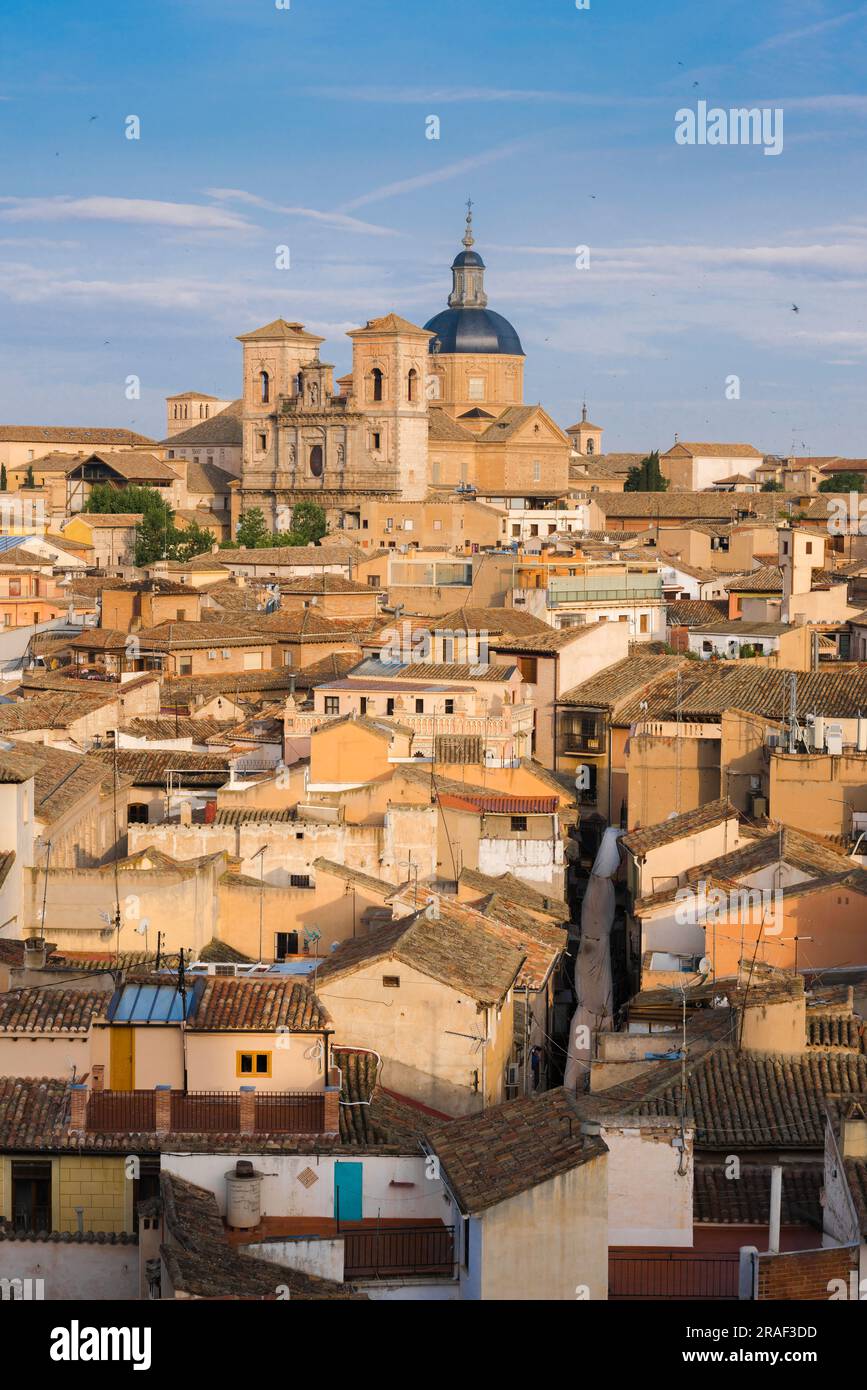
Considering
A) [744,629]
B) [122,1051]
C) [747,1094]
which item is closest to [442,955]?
[747,1094]

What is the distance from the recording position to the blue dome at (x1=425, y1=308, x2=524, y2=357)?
82000 millimetres

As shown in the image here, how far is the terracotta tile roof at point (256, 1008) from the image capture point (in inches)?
388

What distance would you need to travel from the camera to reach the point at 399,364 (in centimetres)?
6956

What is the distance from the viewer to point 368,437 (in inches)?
2749

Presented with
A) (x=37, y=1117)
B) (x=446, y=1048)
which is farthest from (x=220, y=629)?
(x=37, y=1117)

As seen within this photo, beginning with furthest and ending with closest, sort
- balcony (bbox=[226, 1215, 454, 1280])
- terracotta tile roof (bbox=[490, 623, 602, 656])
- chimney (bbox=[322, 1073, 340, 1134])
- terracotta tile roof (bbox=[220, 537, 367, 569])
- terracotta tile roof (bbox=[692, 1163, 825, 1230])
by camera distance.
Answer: terracotta tile roof (bbox=[220, 537, 367, 569]) < terracotta tile roof (bbox=[490, 623, 602, 656]) < chimney (bbox=[322, 1073, 340, 1134]) < terracotta tile roof (bbox=[692, 1163, 825, 1230]) < balcony (bbox=[226, 1215, 454, 1280])

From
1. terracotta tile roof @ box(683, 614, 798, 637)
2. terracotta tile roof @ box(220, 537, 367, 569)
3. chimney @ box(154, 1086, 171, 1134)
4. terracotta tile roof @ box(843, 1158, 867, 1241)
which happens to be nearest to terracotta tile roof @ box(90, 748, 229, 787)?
terracotta tile roof @ box(683, 614, 798, 637)

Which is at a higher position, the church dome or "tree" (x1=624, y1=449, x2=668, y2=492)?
the church dome

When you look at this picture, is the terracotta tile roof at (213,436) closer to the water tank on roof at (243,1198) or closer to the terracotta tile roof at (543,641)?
the terracotta tile roof at (543,641)

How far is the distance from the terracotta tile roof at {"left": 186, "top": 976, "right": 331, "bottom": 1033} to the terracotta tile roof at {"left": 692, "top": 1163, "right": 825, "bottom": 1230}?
6.15 feet

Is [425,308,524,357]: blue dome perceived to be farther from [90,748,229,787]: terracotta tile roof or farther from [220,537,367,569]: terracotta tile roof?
[90,748,229,787]: terracotta tile roof

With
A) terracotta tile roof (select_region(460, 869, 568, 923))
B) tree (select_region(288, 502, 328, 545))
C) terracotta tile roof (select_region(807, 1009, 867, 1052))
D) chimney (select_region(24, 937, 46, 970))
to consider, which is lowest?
terracotta tile roof (select_region(460, 869, 568, 923))
